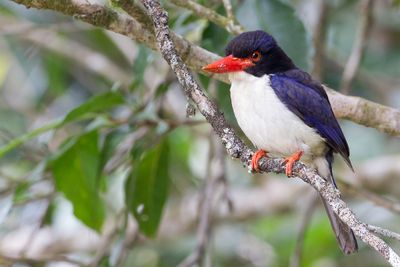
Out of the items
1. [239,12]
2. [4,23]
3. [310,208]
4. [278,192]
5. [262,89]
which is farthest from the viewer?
[4,23]

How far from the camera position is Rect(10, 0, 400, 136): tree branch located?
2.94 m

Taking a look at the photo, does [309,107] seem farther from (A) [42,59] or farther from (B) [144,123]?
(A) [42,59]

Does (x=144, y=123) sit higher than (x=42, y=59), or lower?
higher

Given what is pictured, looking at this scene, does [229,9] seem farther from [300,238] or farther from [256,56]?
[300,238]

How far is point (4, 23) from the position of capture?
6.19 meters

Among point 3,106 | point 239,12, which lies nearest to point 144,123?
point 239,12

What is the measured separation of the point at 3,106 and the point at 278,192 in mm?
2288

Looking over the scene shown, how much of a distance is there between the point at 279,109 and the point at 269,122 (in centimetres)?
7

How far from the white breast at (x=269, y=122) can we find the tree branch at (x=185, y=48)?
0.17 metres

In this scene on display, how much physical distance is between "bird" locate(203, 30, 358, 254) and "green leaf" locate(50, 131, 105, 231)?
759 millimetres

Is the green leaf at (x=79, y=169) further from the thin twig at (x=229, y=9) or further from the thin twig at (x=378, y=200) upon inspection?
the thin twig at (x=378, y=200)

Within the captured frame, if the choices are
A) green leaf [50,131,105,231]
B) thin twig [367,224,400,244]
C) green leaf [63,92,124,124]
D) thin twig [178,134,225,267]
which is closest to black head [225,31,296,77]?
green leaf [63,92,124,124]

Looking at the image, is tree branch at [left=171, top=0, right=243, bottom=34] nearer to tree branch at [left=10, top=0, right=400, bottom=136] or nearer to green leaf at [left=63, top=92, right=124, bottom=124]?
tree branch at [left=10, top=0, right=400, bottom=136]

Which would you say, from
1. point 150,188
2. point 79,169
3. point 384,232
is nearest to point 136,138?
point 150,188
